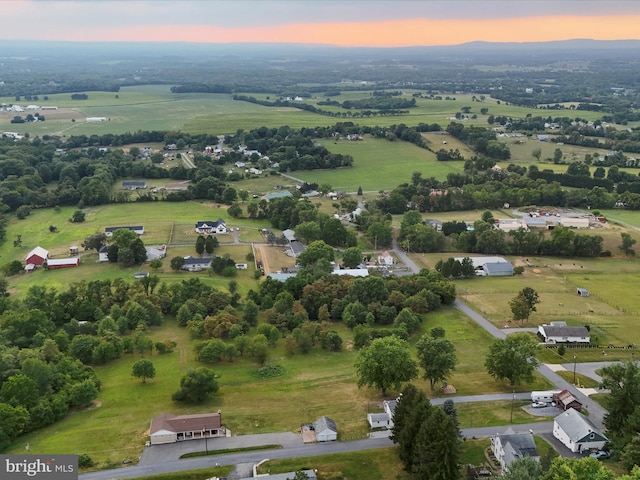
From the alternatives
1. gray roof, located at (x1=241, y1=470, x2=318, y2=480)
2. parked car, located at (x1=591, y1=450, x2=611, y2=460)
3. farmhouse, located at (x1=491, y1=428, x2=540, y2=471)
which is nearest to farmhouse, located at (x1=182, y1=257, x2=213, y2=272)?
gray roof, located at (x1=241, y1=470, x2=318, y2=480)

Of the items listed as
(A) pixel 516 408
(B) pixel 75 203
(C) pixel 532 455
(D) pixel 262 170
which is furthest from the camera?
(D) pixel 262 170

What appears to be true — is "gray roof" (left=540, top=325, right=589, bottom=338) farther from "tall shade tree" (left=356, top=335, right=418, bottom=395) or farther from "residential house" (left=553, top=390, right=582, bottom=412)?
"tall shade tree" (left=356, top=335, right=418, bottom=395)

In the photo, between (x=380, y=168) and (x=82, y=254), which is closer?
(x=82, y=254)

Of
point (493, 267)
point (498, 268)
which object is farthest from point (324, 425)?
point (498, 268)

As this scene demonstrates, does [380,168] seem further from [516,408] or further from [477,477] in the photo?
[477,477]

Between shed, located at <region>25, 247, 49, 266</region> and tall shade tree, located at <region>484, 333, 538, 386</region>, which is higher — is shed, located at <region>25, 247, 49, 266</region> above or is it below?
below

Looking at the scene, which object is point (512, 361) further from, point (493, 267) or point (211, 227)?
point (211, 227)

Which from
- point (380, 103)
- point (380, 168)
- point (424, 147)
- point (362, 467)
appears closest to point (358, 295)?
point (362, 467)
